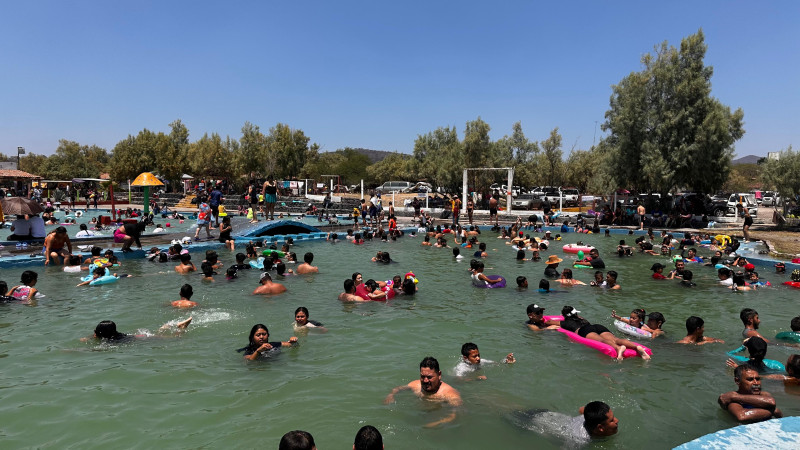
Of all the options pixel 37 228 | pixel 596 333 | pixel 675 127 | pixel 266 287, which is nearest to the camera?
pixel 596 333

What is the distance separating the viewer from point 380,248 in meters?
20.4

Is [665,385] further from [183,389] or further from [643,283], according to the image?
[643,283]

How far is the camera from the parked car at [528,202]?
3891 cm

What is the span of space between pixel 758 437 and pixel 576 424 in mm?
1651

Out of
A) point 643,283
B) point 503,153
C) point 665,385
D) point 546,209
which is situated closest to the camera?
point 665,385

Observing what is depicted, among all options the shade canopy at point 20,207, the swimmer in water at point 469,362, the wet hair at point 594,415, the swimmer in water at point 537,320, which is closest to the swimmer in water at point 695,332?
the swimmer in water at point 537,320

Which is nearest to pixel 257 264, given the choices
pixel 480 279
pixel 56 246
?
pixel 56 246

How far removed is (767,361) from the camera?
7.10 metres

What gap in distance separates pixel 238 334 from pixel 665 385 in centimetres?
680

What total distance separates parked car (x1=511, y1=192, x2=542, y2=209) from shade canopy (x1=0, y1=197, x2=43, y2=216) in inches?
1246

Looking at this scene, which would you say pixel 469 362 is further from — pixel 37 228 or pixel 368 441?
pixel 37 228

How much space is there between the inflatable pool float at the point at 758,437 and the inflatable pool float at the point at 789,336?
4937 millimetres

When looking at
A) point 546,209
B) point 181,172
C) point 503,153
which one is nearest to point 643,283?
point 546,209

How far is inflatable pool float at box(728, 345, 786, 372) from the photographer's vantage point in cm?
695
